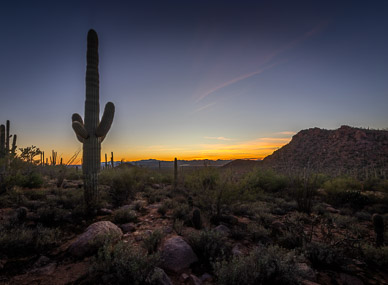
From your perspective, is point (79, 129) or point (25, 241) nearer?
point (25, 241)

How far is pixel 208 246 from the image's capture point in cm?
373

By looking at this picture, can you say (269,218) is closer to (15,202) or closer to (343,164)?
(15,202)

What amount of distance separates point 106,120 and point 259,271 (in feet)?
21.7

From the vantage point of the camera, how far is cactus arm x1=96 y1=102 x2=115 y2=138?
6.75 meters

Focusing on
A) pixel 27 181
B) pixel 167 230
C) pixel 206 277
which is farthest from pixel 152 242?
pixel 27 181

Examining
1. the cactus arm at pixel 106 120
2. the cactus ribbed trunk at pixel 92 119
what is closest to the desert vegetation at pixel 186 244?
the cactus ribbed trunk at pixel 92 119

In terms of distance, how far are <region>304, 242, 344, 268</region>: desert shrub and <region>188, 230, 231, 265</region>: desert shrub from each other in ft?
5.16

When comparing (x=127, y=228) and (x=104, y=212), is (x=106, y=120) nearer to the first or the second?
(x=104, y=212)

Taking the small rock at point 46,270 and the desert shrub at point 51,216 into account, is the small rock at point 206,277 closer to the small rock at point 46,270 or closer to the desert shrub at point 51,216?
the small rock at point 46,270

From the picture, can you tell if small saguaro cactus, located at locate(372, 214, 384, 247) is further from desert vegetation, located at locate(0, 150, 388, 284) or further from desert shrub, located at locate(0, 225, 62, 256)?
desert shrub, located at locate(0, 225, 62, 256)

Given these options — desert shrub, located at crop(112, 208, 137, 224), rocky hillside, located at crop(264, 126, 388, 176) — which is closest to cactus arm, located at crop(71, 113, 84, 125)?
desert shrub, located at crop(112, 208, 137, 224)

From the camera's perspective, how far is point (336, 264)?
3518 millimetres

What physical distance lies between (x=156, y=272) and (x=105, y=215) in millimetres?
4271

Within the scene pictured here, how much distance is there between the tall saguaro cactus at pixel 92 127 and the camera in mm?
6270
